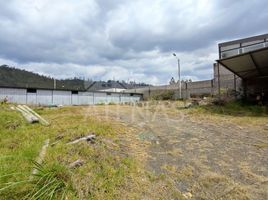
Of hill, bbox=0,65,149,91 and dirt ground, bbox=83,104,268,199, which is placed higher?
hill, bbox=0,65,149,91

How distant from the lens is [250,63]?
10219 mm

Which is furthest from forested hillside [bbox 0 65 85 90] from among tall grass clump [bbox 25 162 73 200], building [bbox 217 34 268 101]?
tall grass clump [bbox 25 162 73 200]

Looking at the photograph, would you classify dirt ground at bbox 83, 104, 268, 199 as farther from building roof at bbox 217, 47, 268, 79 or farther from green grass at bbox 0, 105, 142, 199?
building roof at bbox 217, 47, 268, 79

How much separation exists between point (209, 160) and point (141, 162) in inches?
45.0

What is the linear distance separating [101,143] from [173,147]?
1.40 m

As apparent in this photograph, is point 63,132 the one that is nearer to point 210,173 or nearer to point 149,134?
point 149,134

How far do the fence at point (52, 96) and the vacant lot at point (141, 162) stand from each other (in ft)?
40.6

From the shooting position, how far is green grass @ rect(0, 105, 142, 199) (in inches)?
93.3

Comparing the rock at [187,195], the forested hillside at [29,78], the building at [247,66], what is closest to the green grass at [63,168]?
the rock at [187,195]

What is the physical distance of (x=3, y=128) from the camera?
4969mm

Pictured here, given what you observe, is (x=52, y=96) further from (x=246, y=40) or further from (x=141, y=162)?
(x=141, y=162)

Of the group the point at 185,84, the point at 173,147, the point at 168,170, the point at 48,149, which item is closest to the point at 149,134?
the point at 173,147

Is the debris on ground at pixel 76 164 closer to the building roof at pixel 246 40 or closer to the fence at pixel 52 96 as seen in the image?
the building roof at pixel 246 40

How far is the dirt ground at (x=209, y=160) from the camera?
8.74 feet
